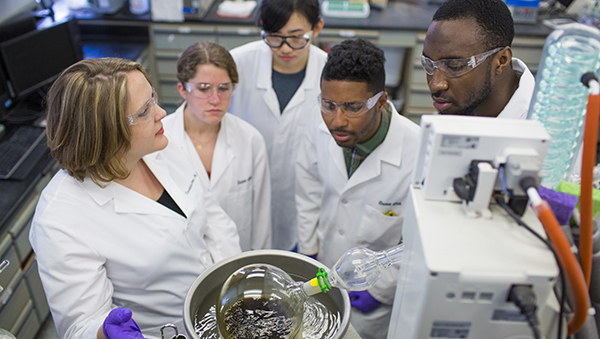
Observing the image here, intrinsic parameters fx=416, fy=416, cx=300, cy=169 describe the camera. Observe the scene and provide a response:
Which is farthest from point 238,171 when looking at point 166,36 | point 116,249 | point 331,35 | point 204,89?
point 166,36

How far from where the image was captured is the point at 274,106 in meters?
2.11

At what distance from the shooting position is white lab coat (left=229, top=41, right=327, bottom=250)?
209cm

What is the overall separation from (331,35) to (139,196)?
275cm

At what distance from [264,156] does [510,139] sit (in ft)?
4.43

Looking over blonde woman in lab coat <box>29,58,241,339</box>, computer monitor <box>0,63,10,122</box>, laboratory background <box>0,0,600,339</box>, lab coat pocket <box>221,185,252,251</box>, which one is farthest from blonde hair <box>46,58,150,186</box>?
computer monitor <box>0,63,10,122</box>

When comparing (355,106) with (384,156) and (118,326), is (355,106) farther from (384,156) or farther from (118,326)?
(118,326)

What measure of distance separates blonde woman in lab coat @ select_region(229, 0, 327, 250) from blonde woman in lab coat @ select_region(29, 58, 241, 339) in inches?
34.7

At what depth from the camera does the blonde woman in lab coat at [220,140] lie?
1.68 m

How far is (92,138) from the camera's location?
110 centimetres

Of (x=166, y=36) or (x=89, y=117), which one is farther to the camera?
(x=166, y=36)

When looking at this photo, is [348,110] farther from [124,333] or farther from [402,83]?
[402,83]

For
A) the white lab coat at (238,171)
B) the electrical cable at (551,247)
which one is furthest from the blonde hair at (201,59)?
the electrical cable at (551,247)

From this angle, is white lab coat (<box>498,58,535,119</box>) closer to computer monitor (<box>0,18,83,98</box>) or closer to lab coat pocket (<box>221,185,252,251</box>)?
lab coat pocket (<box>221,185,252,251</box>)

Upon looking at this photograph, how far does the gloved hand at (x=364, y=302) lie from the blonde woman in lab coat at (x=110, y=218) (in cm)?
56
